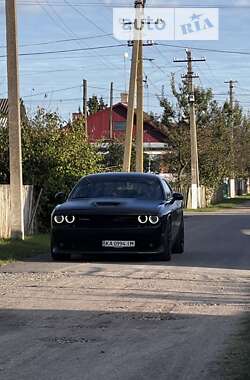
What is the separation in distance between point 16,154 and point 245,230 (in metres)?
8.25

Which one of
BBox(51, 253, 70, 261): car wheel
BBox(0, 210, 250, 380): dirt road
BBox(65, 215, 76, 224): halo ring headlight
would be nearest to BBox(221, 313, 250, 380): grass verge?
BBox(0, 210, 250, 380): dirt road

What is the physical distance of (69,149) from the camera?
24062 mm

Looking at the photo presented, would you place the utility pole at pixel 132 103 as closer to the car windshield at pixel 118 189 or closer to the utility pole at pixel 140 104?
the utility pole at pixel 140 104

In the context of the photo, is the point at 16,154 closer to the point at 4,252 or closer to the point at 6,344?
the point at 4,252

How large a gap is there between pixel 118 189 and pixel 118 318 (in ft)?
21.2

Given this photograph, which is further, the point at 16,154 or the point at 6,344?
the point at 16,154

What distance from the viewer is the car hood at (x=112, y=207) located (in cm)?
1351

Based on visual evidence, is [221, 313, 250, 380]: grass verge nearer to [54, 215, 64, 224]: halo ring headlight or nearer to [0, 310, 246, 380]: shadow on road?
[0, 310, 246, 380]: shadow on road

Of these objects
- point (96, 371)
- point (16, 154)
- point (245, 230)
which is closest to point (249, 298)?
point (96, 371)

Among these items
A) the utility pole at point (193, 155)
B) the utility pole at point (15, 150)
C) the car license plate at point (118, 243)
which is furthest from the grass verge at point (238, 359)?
the utility pole at point (193, 155)

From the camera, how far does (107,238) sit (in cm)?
1361

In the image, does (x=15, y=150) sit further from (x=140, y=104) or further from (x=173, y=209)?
(x=140, y=104)

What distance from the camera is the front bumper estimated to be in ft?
44.5

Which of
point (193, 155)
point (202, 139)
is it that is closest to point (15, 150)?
point (193, 155)
